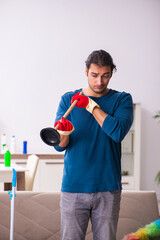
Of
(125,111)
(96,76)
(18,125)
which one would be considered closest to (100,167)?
(125,111)

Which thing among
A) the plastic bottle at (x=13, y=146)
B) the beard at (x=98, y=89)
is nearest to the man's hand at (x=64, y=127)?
the beard at (x=98, y=89)

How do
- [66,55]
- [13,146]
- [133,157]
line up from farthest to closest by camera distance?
[66,55], [133,157], [13,146]

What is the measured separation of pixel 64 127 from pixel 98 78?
255 millimetres

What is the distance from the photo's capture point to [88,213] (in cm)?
139

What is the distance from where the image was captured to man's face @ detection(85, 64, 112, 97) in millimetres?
1450

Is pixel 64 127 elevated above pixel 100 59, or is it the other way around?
pixel 100 59

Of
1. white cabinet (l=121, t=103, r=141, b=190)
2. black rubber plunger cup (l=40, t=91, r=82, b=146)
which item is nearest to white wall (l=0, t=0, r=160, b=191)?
white cabinet (l=121, t=103, r=141, b=190)

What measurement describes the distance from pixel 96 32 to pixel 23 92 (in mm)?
1498

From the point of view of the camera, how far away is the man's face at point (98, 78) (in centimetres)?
145

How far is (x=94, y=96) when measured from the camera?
1.50 metres

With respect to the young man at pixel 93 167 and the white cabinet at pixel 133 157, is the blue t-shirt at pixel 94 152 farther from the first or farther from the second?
the white cabinet at pixel 133 157

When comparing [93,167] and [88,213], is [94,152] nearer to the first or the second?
[93,167]

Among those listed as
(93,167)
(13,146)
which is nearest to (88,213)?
(93,167)

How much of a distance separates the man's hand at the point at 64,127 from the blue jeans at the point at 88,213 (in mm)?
247
